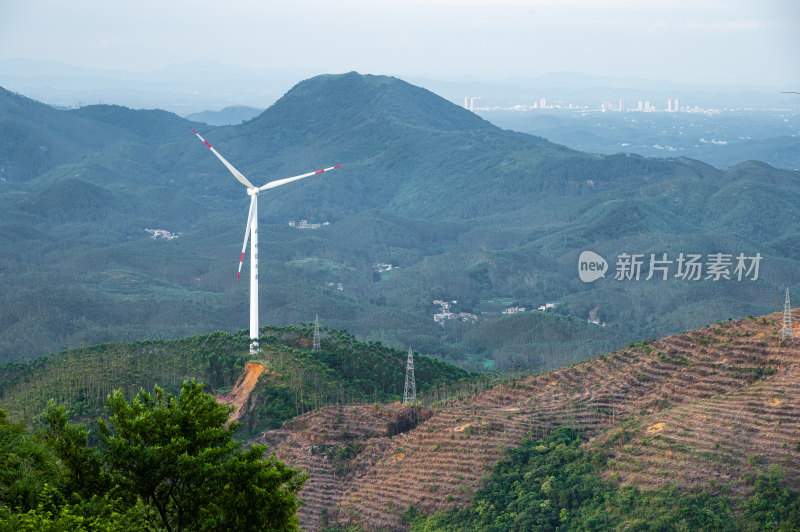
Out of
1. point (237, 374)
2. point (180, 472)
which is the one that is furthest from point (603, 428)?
point (237, 374)

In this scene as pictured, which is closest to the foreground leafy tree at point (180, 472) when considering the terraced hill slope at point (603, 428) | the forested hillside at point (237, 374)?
the terraced hill slope at point (603, 428)

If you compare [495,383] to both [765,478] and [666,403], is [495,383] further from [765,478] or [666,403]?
[765,478]

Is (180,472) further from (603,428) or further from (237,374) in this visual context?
(237,374)

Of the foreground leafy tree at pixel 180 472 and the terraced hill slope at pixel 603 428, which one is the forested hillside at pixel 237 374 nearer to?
the terraced hill slope at pixel 603 428

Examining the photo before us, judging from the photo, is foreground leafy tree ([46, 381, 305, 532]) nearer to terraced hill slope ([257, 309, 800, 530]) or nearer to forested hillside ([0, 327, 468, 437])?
terraced hill slope ([257, 309, 800, 530])

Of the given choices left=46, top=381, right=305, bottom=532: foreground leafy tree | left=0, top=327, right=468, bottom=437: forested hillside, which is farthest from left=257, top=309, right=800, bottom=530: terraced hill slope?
left=46, top=381, right=305, bottom=532: foreground leafy tree

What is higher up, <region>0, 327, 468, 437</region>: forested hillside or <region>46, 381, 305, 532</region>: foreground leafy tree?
<region>46, 381, 305, 532</region>: foreground leafy tree
